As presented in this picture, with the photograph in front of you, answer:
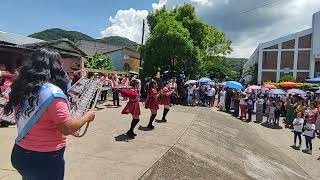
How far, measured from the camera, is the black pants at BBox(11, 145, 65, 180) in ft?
Result: 10.6

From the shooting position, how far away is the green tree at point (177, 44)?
25.7 meters

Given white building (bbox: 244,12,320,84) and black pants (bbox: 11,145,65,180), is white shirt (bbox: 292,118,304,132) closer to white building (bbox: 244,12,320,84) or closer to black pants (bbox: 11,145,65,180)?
black pants (bbox: 11,145,65,180)

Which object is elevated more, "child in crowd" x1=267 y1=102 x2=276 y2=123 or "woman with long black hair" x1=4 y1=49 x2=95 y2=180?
"woman with long black hair" x1=4 y1=49 x2=95 y2=180

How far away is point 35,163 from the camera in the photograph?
3.24 metres

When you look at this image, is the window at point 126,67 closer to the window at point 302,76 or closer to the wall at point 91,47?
the wall at point 91,47

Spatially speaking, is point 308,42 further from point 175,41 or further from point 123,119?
point 123,119

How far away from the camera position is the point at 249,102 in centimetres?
2191

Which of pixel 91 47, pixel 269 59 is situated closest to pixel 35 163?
pixel 91 47

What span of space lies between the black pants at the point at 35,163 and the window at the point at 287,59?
67.9m

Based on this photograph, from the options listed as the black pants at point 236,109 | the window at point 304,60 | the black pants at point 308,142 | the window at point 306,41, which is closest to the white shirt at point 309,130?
the black pants at point 308,142

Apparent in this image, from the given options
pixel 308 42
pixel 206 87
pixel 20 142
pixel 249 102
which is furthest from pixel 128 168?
pixel 308 42

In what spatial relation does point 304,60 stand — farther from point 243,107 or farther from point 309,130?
point 309,130

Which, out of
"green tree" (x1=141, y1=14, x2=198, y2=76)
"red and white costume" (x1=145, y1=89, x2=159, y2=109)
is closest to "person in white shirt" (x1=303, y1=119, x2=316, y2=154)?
"red and white costume" (x1=145, y1=89, x2=159, y2=109)

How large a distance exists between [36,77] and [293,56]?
68.1m
